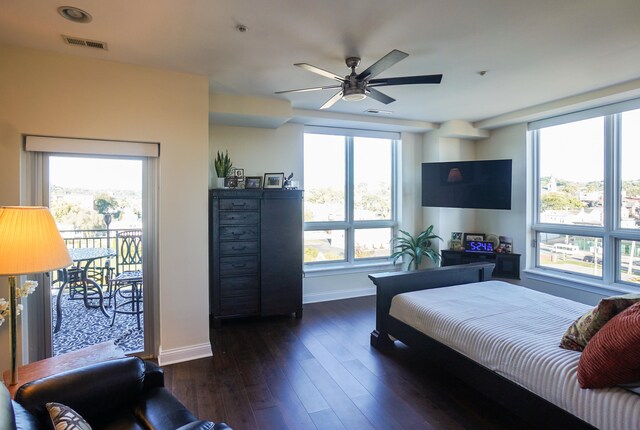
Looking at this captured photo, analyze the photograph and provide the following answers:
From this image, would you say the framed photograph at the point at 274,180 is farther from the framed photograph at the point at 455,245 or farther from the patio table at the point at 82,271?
the framed photograph at the point at 455,245

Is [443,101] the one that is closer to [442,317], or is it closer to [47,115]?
[442,317]

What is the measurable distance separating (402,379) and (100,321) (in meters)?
2.72

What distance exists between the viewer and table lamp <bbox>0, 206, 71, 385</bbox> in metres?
1.52

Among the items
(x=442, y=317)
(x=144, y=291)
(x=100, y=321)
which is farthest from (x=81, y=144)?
(x=442, y=317)

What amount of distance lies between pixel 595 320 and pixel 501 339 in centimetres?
52

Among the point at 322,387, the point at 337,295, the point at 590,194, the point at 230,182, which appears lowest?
the point at 322,387

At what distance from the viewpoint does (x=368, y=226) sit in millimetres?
5332

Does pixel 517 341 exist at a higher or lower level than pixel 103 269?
lower

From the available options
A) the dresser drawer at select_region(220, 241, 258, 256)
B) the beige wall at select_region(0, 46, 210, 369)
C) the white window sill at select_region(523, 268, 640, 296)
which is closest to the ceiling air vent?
the beige wall at select_region(0, 46, 210, 369)

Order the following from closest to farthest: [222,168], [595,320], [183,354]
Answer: [595,320] < [183,354] < [222,168]

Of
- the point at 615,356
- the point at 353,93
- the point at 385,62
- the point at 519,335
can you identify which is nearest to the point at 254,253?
the point at 353,93

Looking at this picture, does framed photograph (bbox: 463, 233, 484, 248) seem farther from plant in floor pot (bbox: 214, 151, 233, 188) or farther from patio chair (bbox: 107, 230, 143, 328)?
patio chair (bbox: 107, 230, 143, 328)

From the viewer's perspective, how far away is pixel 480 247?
16.6ft

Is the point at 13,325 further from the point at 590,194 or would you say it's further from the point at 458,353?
the point at 590,194
